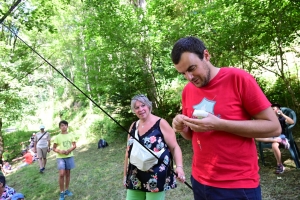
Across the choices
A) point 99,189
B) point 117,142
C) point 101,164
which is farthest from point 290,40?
point 117,142

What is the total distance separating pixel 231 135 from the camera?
3.95 feet

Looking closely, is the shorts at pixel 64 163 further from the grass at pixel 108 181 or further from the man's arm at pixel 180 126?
the man's arm at pixel 180 126

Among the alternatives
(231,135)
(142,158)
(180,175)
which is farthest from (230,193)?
(142,158)

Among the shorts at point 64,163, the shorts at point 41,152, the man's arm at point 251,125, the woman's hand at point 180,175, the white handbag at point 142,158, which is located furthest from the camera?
the shorts at point 41,152

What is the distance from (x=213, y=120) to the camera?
3.77 ft

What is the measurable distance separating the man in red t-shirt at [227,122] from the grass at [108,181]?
2.58 m

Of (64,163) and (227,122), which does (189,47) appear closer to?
(227,122)

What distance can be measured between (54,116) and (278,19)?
23.5 metres

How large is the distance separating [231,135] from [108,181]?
4.75m

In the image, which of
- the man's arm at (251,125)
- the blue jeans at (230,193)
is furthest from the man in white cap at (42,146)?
the man's arm at (251,125)

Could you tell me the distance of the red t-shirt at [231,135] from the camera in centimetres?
116

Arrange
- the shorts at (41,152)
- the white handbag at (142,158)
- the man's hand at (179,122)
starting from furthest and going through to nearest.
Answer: the shorts at (41,152) → the white handbag at (142,158) → the man's hand at (179,122)

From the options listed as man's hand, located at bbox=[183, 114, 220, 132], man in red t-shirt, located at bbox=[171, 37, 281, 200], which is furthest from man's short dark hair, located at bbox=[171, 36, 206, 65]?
man's hand, located at bbox=[183, 114, 220, 132]

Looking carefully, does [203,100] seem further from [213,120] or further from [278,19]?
[278,19]
